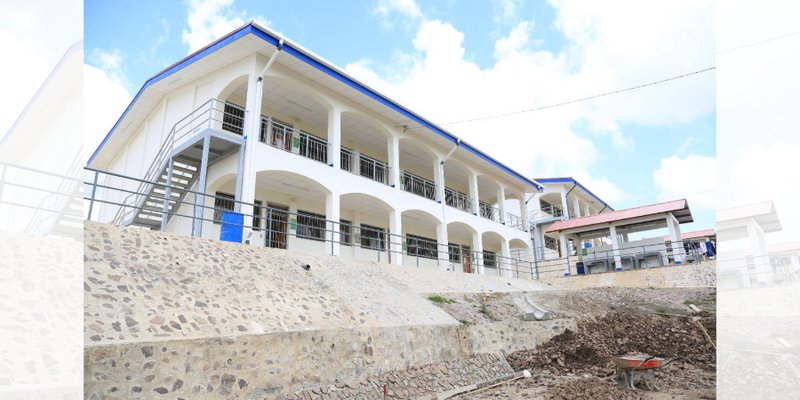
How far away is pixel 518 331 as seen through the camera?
33.0 ft

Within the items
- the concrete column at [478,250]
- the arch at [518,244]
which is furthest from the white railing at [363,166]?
the arch at [518,244]

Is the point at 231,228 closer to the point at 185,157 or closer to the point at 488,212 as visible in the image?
the point at 185,157

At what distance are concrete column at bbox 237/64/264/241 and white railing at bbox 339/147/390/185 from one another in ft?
14.9

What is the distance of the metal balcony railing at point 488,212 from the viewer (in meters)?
23.0

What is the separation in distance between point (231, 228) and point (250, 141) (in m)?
2.73

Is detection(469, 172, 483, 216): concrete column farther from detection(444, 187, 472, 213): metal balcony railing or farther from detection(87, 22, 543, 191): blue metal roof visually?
detection(87, 22, 543, 191): blue metal roof

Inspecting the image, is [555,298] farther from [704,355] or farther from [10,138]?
[10,138]

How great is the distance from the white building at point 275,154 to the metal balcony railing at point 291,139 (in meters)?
0.04

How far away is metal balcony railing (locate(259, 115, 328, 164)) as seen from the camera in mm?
13570

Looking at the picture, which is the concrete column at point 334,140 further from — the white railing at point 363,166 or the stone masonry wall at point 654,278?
the stone masonry wall at point 654,278

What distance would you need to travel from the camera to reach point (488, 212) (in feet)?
79.7

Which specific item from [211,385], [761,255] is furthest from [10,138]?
[761,255]

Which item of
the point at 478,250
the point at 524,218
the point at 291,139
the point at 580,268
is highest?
the point at 291,139

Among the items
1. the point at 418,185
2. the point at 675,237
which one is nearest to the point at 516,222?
the point at 675,237
